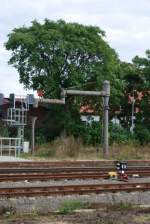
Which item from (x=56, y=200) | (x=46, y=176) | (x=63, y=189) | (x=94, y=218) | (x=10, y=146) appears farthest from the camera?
(x=10, y=146)

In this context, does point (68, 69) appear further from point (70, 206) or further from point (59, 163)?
point (70, 206)

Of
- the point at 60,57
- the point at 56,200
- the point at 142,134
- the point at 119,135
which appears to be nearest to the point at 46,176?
the point at 56,200

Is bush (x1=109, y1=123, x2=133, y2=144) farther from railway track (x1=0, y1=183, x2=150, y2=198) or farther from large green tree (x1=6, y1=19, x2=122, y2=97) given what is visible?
railway track (x1=0, y1=183, x2=150, y2=198)

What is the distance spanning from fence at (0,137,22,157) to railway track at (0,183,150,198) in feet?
67.1

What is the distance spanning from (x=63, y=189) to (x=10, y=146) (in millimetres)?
21981

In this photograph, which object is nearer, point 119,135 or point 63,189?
point 63,189

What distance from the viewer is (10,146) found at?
3981 centimetres

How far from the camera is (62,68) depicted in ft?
166

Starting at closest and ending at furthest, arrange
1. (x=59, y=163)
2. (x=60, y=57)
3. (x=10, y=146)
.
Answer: (x=59, y=163)
(x=10, y=146)
(x=60, y=57)

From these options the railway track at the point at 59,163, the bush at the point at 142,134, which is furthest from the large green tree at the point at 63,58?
the railway track at the point at 59,163

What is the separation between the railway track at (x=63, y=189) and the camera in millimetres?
16745

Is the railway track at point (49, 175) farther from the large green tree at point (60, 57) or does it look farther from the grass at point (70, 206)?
the large green tree at point (60, 57)

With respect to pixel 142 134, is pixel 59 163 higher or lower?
lower

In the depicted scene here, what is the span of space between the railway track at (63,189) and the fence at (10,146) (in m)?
20.5
